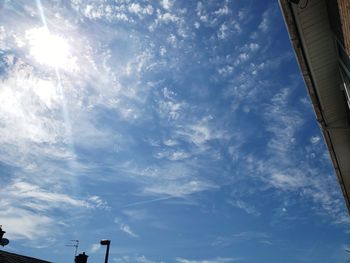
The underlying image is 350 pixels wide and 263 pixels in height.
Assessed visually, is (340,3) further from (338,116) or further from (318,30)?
(338,116)

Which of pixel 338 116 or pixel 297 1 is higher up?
pixel 297 1

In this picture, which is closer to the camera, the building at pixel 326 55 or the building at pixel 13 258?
the building at pixel 326 55

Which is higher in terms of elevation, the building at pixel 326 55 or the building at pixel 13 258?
the building at pixel 326 55

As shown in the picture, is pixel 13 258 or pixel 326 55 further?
pixel 13 258

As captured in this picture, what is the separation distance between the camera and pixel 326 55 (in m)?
4.90

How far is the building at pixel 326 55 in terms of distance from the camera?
14.1 ft

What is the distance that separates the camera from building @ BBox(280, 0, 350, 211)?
4289 mm

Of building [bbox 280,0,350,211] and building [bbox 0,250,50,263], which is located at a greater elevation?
building [bbox 280,0,350,211]

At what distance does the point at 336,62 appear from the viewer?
4.90m

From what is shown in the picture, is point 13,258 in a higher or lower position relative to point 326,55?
lower

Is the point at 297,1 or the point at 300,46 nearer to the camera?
the point at 297,1

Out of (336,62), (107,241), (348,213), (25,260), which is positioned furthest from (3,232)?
(336,62)

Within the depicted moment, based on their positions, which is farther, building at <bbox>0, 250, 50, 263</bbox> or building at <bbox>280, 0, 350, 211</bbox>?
building at <bbox>0, 250, 50, 263</bbox>

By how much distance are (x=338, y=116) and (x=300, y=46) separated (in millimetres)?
1821
